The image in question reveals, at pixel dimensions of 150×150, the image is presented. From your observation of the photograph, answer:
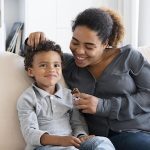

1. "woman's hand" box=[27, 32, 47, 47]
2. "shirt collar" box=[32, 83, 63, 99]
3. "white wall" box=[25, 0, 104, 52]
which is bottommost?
"shirt collar" box=[32, 83, 63, 99]

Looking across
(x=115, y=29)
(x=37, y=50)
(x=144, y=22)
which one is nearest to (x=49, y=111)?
(x=37, y=50)

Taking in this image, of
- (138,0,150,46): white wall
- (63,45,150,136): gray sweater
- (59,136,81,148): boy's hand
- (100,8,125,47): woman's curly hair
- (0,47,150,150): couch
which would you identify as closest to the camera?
(59,136,81,148): boy's hand

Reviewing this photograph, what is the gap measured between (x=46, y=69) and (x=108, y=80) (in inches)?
11.2

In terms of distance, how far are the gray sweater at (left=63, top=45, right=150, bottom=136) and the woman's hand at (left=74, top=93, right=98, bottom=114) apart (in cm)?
5

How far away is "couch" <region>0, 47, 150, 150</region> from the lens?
142 centimetres

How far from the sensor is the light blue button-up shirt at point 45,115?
4.45 ft

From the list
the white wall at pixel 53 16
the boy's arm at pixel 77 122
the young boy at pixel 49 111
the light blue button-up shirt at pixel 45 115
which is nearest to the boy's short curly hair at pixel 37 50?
the young boy at pixel 49 111

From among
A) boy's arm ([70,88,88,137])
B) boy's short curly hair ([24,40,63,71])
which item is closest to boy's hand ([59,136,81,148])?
boy's arm ([70,88,88,137])

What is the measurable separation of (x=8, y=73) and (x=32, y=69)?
0.35 feet

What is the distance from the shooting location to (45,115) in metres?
1.42

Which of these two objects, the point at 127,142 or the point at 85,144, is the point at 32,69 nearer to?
the point at 85,144

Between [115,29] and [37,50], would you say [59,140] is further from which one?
[115,29]

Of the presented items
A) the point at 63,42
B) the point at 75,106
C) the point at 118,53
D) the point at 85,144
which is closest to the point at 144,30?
the point at 63,42

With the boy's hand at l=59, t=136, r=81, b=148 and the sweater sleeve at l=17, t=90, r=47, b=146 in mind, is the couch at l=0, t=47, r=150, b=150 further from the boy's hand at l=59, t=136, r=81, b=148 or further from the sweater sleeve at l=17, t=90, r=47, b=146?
the boy's hand at l=59, t=136, r=81, b=148
